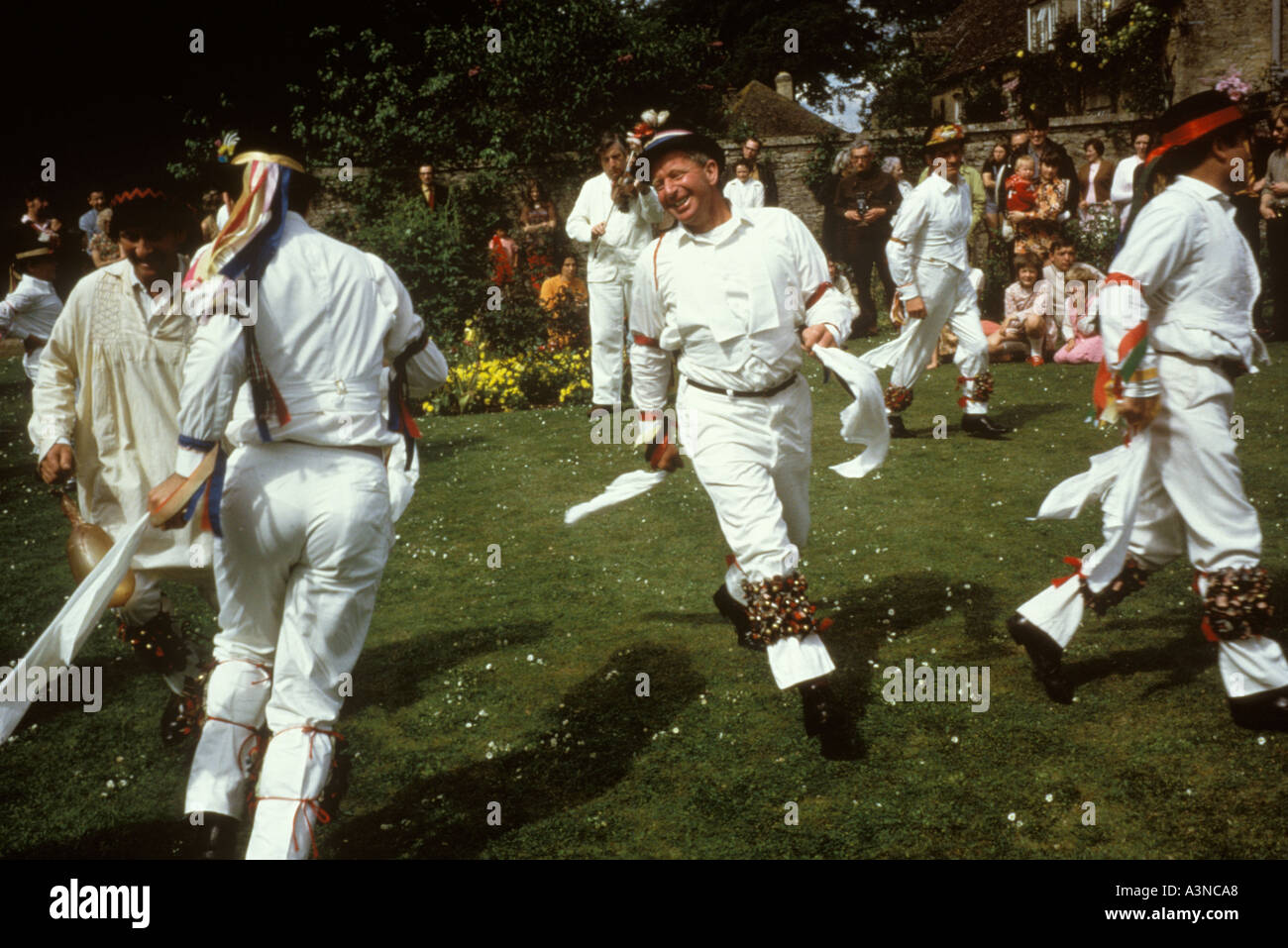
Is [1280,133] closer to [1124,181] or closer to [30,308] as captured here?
[1124,181]

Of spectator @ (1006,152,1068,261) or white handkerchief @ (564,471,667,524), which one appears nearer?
white handkerchief @ (564,471,667,524)

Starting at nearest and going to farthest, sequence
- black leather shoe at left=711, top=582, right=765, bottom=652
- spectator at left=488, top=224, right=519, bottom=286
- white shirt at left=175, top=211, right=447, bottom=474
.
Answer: white shirt at left=175, top=211, right=447, bottom=474 → black leather shoe at left=711, top=582, right=765, bottom=652 → spectator at left=488, top=224, right=519, bottom=286

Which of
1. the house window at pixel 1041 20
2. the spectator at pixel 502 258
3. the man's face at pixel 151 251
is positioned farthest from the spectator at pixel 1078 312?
the house window at pixel 1041 20

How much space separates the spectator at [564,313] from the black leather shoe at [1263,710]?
1061 cm

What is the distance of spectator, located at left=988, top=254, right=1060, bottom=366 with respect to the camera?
1378cm

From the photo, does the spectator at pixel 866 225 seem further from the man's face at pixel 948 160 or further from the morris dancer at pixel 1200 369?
the morris dancer at pixel 1200 369

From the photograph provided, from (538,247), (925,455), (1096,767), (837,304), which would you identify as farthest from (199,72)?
(1096,767)

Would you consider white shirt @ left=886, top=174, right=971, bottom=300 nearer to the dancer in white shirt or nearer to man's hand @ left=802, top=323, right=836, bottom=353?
the dancer in white shirt

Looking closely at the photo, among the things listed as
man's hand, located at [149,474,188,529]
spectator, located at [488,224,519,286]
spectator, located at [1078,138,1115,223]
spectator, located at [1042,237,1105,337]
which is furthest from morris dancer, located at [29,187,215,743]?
spectator, located at [1078,138,1115,223]

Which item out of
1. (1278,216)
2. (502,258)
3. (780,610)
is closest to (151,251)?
(780,610)

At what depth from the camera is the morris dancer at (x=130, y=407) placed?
4.79 meters

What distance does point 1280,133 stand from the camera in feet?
46.3

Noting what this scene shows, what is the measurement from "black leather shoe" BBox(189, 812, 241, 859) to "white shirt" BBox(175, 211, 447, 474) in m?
1.12

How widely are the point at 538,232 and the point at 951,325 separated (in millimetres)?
8267
